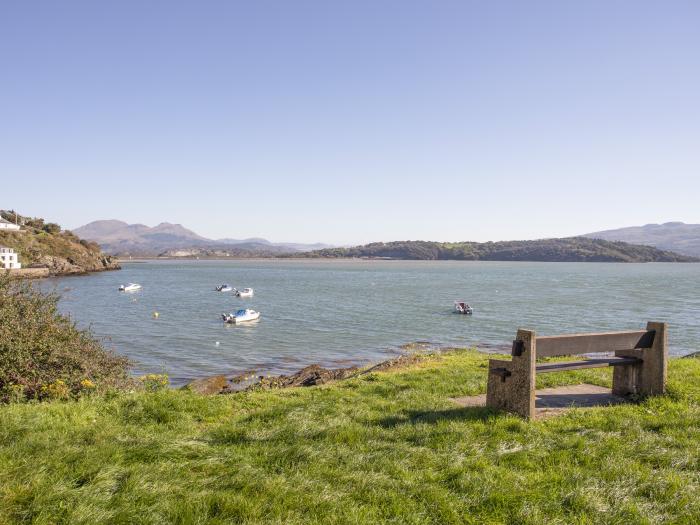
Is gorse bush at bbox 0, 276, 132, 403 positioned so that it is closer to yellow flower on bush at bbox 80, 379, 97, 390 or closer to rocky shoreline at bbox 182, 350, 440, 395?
yellow flower on bush at bbox 80, 379, 97, 390

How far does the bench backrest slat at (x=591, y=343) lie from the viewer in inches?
300

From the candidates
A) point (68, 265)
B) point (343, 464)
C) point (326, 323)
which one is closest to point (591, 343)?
point (343, 464)

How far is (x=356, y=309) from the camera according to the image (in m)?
54.9

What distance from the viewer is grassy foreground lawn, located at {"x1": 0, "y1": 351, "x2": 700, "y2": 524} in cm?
447

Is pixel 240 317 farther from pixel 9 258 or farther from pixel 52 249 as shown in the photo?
pixel 52 249

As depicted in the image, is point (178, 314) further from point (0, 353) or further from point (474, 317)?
point (0, 353)

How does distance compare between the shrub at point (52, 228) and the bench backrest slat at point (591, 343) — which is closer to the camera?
the bench backrest slat at point (591, 343)

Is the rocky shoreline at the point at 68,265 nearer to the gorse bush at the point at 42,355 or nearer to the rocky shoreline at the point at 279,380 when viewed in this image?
the rocky shoreline at the point at 279,380

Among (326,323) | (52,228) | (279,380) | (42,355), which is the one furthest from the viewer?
Result: (52,228)

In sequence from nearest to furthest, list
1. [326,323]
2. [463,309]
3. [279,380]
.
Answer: [279,380], [326,323], [463,309]

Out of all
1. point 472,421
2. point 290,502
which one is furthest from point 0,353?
point 472,421

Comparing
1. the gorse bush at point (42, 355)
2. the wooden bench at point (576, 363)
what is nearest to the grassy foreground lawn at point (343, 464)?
the wooden bench at point (576, 363)

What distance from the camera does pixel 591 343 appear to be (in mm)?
8008

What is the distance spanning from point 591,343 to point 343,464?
4.84 m
